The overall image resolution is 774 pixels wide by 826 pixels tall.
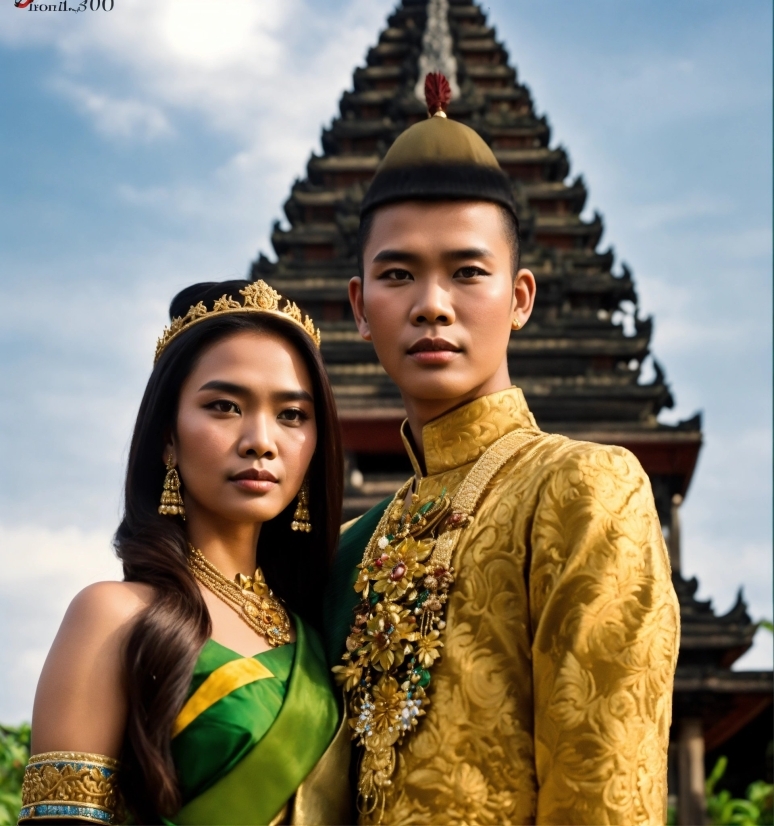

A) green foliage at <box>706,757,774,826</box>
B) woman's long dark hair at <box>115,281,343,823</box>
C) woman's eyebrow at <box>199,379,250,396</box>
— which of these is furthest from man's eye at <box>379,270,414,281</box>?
green foliage at <box>706,757,774,826</box>

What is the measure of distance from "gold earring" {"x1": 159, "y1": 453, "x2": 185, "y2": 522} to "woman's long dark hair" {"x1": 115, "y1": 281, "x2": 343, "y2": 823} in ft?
0.08

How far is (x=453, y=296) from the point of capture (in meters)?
3.99

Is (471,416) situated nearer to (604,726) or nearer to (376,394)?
(604,726)

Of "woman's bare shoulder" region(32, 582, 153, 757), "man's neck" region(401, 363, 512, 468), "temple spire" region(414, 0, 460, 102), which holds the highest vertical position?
"temple spire" region(414, 0, 460, 102)

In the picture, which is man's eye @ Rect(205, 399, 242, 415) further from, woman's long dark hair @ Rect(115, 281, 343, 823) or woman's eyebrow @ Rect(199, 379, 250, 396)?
woman's long dark hair @ Rect(115, 281, 343, 823)

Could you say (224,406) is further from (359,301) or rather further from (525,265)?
(525,265)

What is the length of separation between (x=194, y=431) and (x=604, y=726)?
4.73ft

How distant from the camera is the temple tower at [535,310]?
17.1 meters

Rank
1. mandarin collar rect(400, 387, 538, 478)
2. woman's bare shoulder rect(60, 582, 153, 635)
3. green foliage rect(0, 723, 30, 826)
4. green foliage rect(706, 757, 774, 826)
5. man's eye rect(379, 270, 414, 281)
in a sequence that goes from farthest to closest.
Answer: green foliage rect(706, 757, 774, 826)
green foliage rect(0, 723, 30, 826)
mandarin collar rect(400, 387, 538, 478)
man's eye rect(379, 270, 414, 281)
woman's bare shoulder rect(60, 582, 153, 635)

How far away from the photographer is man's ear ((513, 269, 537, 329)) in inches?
168

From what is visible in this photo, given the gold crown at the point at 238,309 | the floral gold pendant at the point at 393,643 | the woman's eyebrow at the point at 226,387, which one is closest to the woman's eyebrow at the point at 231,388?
the woman's eyebrow at the point at 226,387

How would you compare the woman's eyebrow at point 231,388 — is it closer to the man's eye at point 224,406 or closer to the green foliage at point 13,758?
the man's eye at point 224,406

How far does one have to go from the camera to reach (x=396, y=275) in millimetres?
4047

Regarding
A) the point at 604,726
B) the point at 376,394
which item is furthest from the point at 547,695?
the point at 376,394
